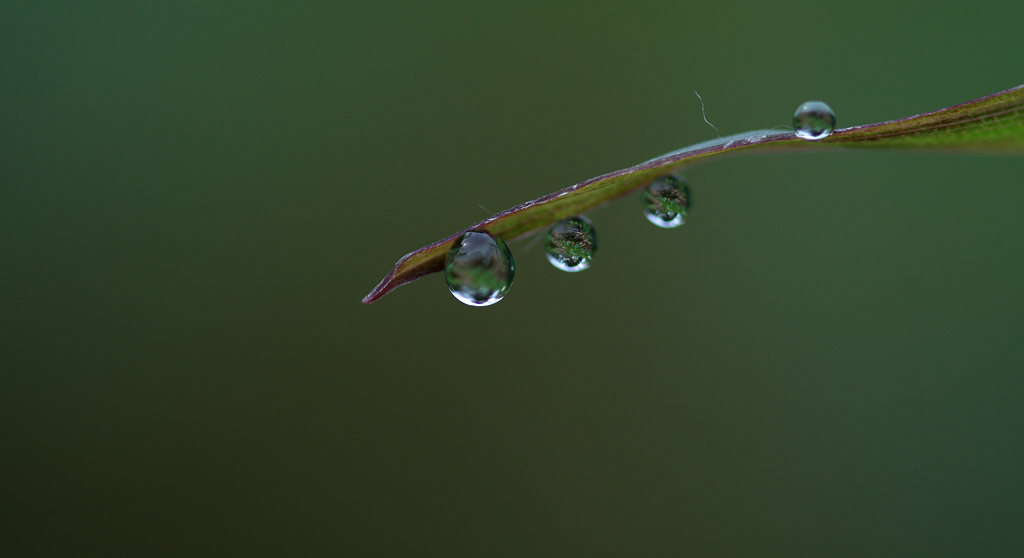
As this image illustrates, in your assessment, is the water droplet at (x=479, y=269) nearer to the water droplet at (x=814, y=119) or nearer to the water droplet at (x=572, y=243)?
the water droplet at (x=572, y=243)

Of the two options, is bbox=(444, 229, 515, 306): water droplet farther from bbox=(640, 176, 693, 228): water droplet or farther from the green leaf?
bbox=(640, 176, 693, 228): water droplet

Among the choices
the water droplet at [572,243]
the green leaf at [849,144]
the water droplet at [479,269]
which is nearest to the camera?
the green leaf at [849,144]

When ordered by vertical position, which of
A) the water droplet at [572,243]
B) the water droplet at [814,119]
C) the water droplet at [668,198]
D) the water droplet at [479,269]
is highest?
the water droplet at [814,119]

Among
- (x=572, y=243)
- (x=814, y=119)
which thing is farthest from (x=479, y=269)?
(x=814, y=119)

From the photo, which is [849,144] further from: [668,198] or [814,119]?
[668,198]

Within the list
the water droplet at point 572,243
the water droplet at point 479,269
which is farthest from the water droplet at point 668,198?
the water droplet at point 479,269
